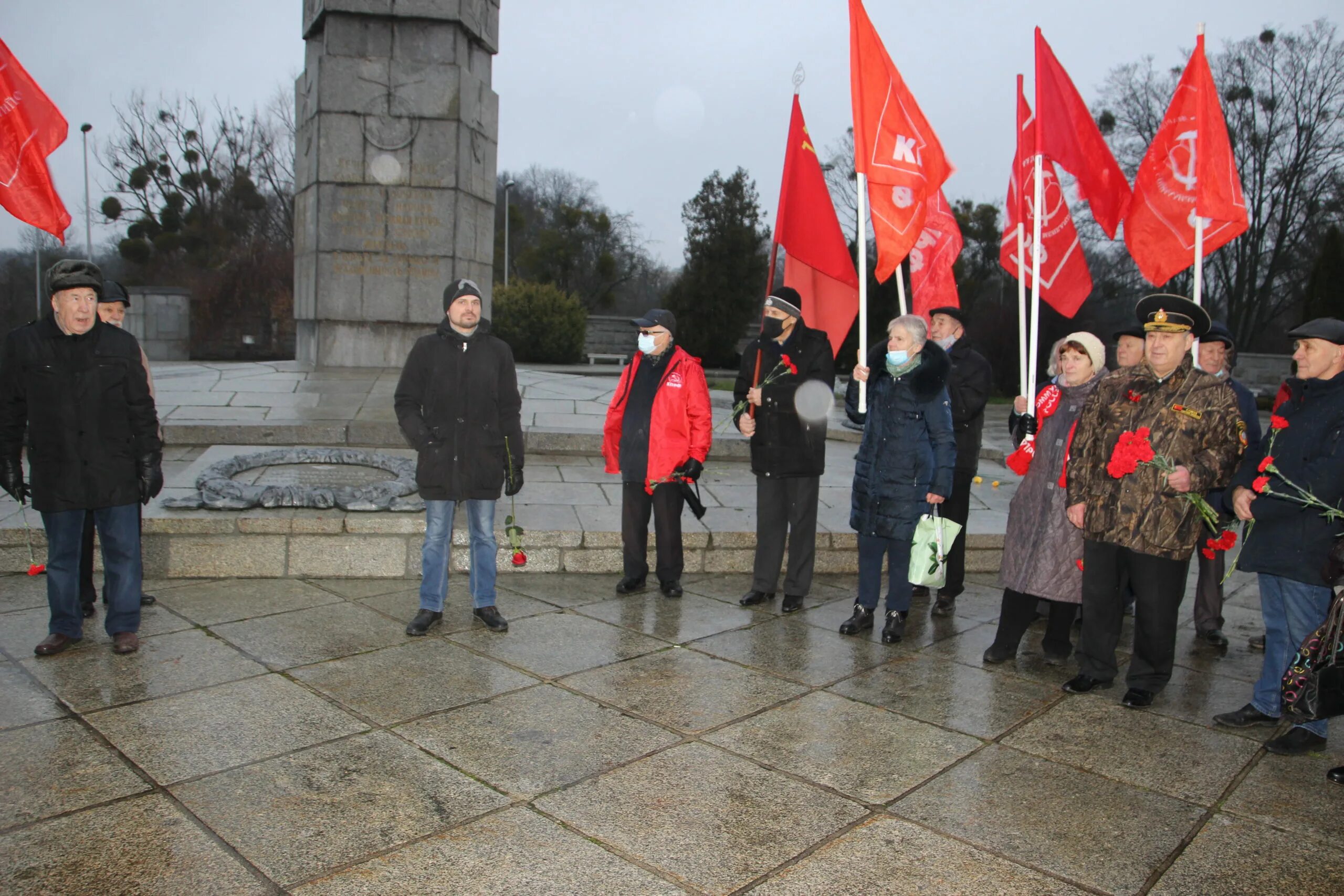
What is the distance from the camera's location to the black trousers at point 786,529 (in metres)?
6.04

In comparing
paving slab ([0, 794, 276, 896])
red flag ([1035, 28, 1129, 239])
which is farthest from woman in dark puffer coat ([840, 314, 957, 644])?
paving slab ([0, 794, 276, 896])

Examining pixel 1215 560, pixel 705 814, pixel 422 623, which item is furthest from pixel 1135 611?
pixel 422 623

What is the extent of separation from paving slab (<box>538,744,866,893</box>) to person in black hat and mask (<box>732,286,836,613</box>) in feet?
7.90

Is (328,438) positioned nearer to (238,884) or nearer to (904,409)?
(904,409)

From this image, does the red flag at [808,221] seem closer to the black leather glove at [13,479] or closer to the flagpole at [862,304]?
the flagpole at [862,304]

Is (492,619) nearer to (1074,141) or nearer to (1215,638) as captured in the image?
(1215,638)

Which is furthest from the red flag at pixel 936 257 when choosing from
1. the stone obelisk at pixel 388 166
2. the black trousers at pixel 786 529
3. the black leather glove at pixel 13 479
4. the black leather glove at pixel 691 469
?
the stone obelisk at pixel 388 166

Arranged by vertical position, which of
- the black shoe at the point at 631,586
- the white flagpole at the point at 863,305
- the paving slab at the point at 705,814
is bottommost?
the paving slab at the point at 705,814

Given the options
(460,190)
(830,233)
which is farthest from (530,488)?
(460,190)

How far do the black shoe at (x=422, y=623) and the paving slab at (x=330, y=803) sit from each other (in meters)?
1.46

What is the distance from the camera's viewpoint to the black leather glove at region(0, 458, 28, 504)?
15.8 feet

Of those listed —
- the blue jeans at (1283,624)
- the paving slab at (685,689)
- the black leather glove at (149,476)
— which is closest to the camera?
the blue jeans at (1283,624)

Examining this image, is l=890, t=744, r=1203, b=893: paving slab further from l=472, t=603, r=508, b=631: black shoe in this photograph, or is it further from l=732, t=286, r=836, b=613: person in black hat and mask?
l=472, t=603, r=508, b=631: black shoe

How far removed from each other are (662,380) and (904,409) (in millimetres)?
1490
